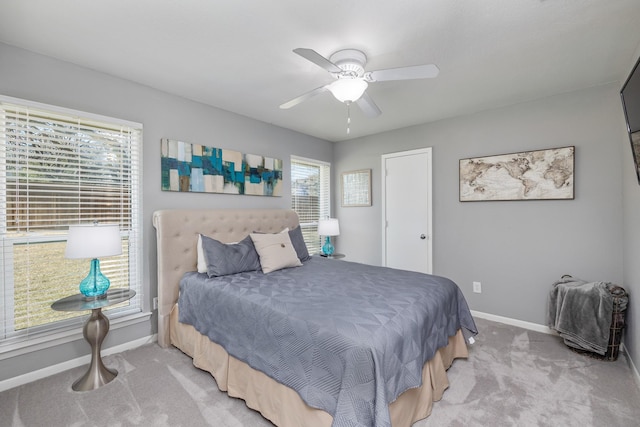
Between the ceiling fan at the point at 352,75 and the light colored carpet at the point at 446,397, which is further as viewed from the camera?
the ceiling fan at the point at 352,75

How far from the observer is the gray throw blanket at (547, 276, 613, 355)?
2.39m

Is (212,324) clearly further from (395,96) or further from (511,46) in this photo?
(511,46)

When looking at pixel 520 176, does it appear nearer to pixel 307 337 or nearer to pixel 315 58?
pixel 315 58

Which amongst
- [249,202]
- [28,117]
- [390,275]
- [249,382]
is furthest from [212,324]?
[28,117]

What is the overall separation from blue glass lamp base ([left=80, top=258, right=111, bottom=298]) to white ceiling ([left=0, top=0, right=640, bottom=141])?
5.30 feet

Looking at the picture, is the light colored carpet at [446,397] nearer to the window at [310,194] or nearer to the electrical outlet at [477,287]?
the electrical outlet at [477,287]

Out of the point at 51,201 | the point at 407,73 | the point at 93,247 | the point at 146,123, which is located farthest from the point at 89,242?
the point at 407,73

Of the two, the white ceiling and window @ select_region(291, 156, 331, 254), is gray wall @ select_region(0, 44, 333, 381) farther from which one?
window @ select_region(291, 156, 331, 254)

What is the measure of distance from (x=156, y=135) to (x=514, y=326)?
4296 millimetres

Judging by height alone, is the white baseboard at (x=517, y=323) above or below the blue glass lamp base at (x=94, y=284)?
below

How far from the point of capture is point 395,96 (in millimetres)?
2951

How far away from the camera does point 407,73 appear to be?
6.14ft

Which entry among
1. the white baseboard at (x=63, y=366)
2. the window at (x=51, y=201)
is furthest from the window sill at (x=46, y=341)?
the white baseboard at (x=63, y=366)

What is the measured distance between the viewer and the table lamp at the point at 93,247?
6.43 feet
